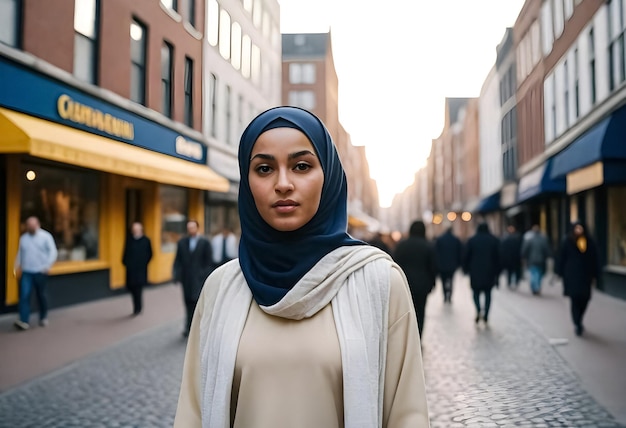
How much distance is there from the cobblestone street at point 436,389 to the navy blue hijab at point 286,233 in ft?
11.7

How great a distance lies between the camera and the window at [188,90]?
422cm

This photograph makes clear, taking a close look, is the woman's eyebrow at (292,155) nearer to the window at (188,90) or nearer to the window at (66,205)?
the window at (188,90)

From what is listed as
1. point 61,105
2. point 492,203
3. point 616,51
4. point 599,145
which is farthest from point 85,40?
point 492,203

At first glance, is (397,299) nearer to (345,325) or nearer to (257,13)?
(345,325)

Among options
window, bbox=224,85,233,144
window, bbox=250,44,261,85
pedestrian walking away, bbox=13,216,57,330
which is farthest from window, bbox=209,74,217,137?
pedestrian walking away, bbox=13,216,57,330

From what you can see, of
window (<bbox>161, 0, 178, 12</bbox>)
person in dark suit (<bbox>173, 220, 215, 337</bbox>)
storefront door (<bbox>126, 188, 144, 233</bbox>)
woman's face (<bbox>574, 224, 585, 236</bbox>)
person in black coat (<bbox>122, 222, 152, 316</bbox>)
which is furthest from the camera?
storefront door (<bbox>126, 188, 144, 233</bbox>)

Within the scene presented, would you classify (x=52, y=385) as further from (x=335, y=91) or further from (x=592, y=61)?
(x=335, y=91)

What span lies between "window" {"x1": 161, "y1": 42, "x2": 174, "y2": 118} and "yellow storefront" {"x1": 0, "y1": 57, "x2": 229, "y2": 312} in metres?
0.38

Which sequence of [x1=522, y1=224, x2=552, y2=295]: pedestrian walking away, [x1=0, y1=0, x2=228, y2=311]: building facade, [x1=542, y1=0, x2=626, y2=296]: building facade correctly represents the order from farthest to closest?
[x1=522, y1=224, x2=552, y2=295]: pedestrian walking away < [x1=542, y1=0, x2=626, y2=296]: building facade < [x1=0, y1=0, x2=228, y2=311]: building facade

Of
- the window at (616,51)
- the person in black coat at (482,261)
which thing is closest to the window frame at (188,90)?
the person in black coat at (482,261)

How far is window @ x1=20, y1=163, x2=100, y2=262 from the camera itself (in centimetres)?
1088

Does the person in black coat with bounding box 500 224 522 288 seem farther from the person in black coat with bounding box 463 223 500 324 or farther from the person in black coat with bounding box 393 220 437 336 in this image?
the person in black coat with bounding box 393 220 437 336

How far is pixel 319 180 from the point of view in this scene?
5.50 ft

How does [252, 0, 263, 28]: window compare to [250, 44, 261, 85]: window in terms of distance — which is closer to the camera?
[252, 0, 263, 28]: window
